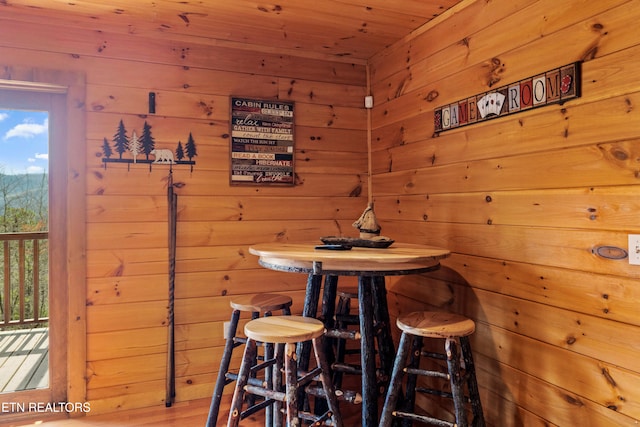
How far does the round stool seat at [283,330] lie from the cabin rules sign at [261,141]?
3.97 feet

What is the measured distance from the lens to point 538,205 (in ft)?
5.90

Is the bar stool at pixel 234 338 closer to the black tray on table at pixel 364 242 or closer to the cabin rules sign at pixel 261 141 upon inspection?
the black tray on table at pixel 364 242

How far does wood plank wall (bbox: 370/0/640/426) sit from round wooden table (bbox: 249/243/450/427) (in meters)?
0.35

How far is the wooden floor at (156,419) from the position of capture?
2.38m

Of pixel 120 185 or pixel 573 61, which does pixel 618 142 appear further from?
pixel 120 185

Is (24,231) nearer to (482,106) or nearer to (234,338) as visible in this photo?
(234,338)

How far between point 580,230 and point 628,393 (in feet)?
1.88

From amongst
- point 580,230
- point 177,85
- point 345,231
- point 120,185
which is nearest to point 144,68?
point 177,85

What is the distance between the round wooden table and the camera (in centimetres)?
174

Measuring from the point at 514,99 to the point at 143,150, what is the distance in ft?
6.71

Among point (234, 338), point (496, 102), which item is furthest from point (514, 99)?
point (234, 338)

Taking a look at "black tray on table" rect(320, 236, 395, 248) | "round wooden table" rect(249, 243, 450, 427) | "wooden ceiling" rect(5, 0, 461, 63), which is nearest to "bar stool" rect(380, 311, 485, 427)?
"round wooden table" rect(249, 243, 450, 427)

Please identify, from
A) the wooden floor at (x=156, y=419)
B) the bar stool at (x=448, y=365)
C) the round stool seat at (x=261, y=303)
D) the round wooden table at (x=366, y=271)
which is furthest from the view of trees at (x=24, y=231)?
the bar stool at (x=448, y=365)

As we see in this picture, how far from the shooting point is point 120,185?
2568 millimetres
